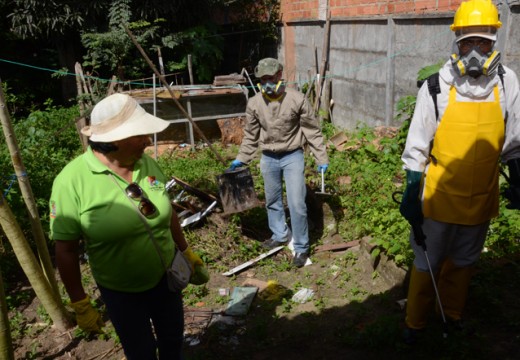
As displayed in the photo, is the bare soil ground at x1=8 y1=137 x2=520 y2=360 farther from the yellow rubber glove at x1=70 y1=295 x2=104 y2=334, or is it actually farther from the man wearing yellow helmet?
the yellow rubber glove at x1=70 y1=295 x2=104 y2=334

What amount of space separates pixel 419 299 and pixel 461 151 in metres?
1.02

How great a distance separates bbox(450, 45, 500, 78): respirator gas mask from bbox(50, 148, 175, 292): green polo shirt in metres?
1.81

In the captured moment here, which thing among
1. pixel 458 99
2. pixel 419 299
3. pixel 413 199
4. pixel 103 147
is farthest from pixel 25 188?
pixel 458 99

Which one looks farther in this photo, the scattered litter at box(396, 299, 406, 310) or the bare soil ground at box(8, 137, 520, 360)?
the scattered litter at box(396, 299, 406, 310)

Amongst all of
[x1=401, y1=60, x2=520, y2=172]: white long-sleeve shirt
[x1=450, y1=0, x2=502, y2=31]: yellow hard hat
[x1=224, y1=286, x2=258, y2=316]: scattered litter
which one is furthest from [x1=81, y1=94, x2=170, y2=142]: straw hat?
[x1=224, y1=286, x2=258, y2=316]: scattered litter

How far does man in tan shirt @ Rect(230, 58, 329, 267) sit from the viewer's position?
448cm

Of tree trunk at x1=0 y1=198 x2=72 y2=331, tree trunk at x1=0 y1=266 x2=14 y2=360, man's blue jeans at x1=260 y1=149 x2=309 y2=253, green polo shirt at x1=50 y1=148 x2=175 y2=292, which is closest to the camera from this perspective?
green polo shirt at x1=50 y1=148 x2=175 y2=292

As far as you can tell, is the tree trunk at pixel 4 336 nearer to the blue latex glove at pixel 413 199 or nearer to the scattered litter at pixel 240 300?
the scattered litter at pixel 240 300

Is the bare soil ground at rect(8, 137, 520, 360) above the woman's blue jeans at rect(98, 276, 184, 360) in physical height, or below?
below

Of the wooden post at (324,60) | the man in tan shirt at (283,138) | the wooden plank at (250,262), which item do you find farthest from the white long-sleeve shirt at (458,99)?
the wooden post at (324,60)

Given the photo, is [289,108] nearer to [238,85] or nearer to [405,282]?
[405,282]

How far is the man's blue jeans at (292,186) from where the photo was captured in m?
4.61

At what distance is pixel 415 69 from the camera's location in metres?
6.48

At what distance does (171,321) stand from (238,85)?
24.1ft
